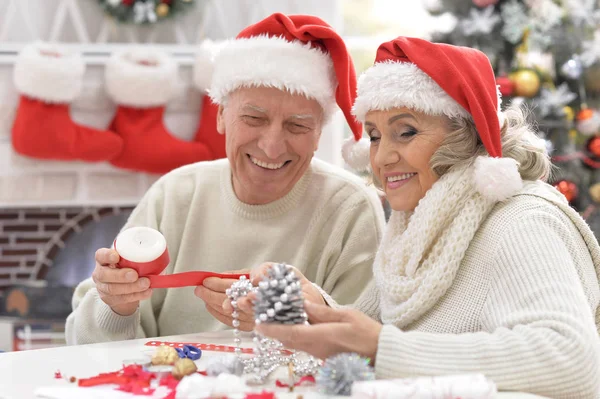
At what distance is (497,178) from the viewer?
132cm

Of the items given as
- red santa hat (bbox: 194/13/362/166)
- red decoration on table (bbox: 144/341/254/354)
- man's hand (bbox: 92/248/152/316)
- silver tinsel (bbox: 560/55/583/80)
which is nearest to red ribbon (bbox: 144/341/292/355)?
red decoration on table (bbox: 144/341/254/354)

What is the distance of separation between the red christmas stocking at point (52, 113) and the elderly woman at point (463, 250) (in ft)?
6.78

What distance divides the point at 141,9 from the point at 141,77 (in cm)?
36

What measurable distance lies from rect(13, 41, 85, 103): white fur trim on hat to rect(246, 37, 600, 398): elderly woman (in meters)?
2.06

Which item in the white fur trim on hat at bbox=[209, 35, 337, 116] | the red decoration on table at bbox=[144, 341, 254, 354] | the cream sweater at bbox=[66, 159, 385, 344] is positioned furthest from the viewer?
the cream sweater at bbox=[66, 159, 385, 344]

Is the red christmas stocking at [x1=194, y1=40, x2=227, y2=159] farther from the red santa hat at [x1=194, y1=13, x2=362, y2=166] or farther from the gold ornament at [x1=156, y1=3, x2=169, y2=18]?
the red santa hat at [x1=194, y1=13, x2=362, y2=166]

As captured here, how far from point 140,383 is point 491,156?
0.75 m

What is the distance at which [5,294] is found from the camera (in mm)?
3650

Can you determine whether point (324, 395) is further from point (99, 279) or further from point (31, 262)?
point (31, 262)

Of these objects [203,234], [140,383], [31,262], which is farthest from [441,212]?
[31,262]

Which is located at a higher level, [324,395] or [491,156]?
[491,156]

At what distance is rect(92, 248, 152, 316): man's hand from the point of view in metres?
1.59

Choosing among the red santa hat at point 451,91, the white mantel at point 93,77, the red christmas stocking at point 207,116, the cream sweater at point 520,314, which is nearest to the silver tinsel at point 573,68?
the white mantel at point 93,77

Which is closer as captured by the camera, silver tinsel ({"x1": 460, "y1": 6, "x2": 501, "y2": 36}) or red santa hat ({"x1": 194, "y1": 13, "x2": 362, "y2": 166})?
red santa hat ({"x1": 194, "y1": 13, "x2": 362, "y2": 166})
